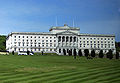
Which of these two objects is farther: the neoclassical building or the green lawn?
the neoclassical building

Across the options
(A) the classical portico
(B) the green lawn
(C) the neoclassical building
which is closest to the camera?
(B) the green lawn

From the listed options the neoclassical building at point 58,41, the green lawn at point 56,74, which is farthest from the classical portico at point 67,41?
the green lawn at point 56,74

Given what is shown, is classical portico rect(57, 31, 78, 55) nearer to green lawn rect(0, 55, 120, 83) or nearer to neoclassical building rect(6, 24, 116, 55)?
neoclassical building rect(6, 24, 116, 55)

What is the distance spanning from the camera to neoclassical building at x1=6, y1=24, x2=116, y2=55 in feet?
522

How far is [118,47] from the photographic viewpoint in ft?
644

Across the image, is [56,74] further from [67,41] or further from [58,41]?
[67,41]

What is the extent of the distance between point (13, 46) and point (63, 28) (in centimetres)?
4480

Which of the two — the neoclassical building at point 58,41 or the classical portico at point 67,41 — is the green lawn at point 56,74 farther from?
the classical portico at point 67,41

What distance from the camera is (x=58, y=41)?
16650cm

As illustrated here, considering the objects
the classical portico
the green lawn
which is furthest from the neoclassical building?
the green lawn

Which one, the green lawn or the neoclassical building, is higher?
the neoclassical building

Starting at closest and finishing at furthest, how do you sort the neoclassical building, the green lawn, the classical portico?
1. the green lawn
2. the neoclassical building
3. the classical portico

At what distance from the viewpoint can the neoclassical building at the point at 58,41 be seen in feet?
522

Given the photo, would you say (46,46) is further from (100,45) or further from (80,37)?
(100,45)
